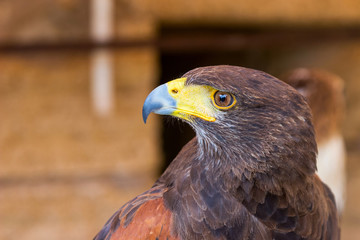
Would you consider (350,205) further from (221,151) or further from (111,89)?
(221,151)

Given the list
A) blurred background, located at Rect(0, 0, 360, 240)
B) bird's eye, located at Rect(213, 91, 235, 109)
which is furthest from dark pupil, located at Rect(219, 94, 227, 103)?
blurred background, located at Rect(0, 0, 360, 240)

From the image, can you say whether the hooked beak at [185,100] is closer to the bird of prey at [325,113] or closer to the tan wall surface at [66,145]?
the bird of prey at [325,113]

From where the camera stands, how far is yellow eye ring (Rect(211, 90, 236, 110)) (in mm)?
1462

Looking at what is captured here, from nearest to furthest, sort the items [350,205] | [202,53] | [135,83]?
1. [135,83]
2. [350,205]
3. [202,53]

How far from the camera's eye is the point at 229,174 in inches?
60.1

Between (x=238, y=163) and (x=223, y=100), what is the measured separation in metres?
0.18

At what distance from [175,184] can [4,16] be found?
1.88 meters

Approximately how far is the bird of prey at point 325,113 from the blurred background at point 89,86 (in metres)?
0.59

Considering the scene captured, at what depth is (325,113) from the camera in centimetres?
280

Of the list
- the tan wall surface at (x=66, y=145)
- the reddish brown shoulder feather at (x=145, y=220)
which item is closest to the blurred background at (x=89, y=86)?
the tan wall surface at (x=66, y=145)

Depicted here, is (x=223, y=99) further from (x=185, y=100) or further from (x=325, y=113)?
(x=325, y=113)

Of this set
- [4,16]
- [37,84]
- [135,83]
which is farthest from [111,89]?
[4,16]

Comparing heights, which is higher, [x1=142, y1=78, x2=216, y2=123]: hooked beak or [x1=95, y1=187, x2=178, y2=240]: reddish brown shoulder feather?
[x1=142, y1=78, x2=216, y2=123]: hooked beak

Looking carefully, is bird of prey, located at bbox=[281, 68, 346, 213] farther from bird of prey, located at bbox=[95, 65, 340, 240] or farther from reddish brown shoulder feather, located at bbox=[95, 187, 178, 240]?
reddish brown shoulder feather, located at bbox=[95, 187, 178, 240]
